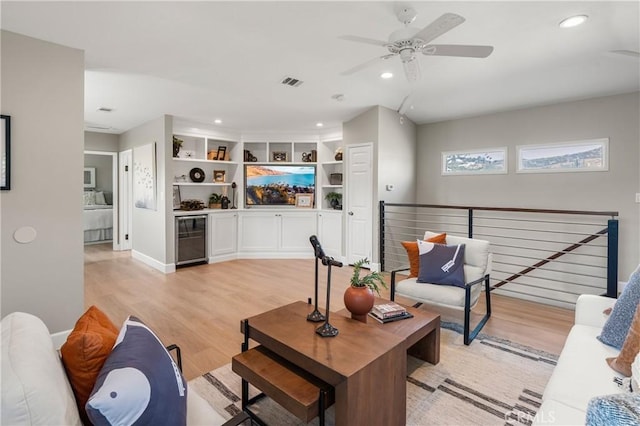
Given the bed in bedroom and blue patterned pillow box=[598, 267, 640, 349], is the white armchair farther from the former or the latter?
the bed in bedroom

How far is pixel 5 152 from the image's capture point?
2553 mm

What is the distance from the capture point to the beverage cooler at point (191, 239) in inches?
217

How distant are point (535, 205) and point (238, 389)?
15.5ft

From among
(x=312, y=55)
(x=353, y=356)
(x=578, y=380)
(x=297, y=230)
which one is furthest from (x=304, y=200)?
(x=578, y=380)

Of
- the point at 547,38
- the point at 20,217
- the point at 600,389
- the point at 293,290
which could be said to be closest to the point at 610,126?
the point at 547,38

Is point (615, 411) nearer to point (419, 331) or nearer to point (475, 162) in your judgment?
point (419, 331)

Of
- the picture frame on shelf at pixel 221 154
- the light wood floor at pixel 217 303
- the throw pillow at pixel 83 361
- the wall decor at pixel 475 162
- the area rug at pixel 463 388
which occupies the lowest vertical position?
the area rug at pixel 463 388

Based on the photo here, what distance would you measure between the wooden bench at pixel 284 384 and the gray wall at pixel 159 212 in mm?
3930

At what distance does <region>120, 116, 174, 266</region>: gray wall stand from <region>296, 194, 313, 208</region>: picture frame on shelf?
7.64 feet

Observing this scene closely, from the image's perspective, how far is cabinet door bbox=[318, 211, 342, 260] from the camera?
602 centimetres

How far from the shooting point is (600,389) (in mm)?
1473

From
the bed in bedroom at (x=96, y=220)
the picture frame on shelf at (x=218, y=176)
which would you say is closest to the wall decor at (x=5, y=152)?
the picture frame on shelf at (x=218, y=176)

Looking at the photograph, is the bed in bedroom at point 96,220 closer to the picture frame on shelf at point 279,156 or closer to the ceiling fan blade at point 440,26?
the picture frame on shelf at point 279,156

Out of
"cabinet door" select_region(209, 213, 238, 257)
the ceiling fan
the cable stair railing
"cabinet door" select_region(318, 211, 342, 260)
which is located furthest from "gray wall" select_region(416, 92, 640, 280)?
"cabinet door" select_region(209, 213, 238, 257)
